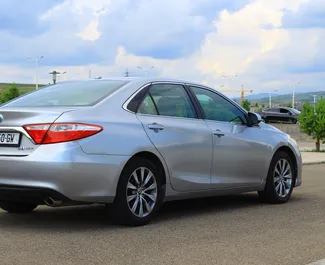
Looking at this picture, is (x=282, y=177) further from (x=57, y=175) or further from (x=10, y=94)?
(x=10, y=94)

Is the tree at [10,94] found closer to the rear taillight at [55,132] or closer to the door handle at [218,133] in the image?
the door handle at [218,133]

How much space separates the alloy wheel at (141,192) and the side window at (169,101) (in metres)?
0.72

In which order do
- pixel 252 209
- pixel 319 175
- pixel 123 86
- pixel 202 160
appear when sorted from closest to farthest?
1. pixel 123 86
2. pixel 202 160
3. pixel 252 209
4. pixel 319 175

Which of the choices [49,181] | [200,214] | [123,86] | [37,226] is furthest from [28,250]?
[200,214]

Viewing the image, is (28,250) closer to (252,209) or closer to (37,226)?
(37,226)

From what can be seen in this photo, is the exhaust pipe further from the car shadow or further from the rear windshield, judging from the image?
the rear windshield

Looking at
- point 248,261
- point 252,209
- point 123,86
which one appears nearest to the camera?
point 248,261

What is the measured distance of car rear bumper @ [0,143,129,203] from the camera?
5.87 m

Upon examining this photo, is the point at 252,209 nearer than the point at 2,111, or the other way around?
the point at 2,111

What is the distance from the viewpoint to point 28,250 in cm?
535

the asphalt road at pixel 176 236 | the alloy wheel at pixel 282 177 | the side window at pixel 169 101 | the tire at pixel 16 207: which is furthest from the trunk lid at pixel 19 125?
the alloy wheel at pixel 282 177

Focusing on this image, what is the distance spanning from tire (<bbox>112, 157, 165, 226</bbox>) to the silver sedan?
0.01m

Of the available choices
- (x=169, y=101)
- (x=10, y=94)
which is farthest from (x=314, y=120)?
(x=10, y=94)

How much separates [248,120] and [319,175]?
6126 millimetres
